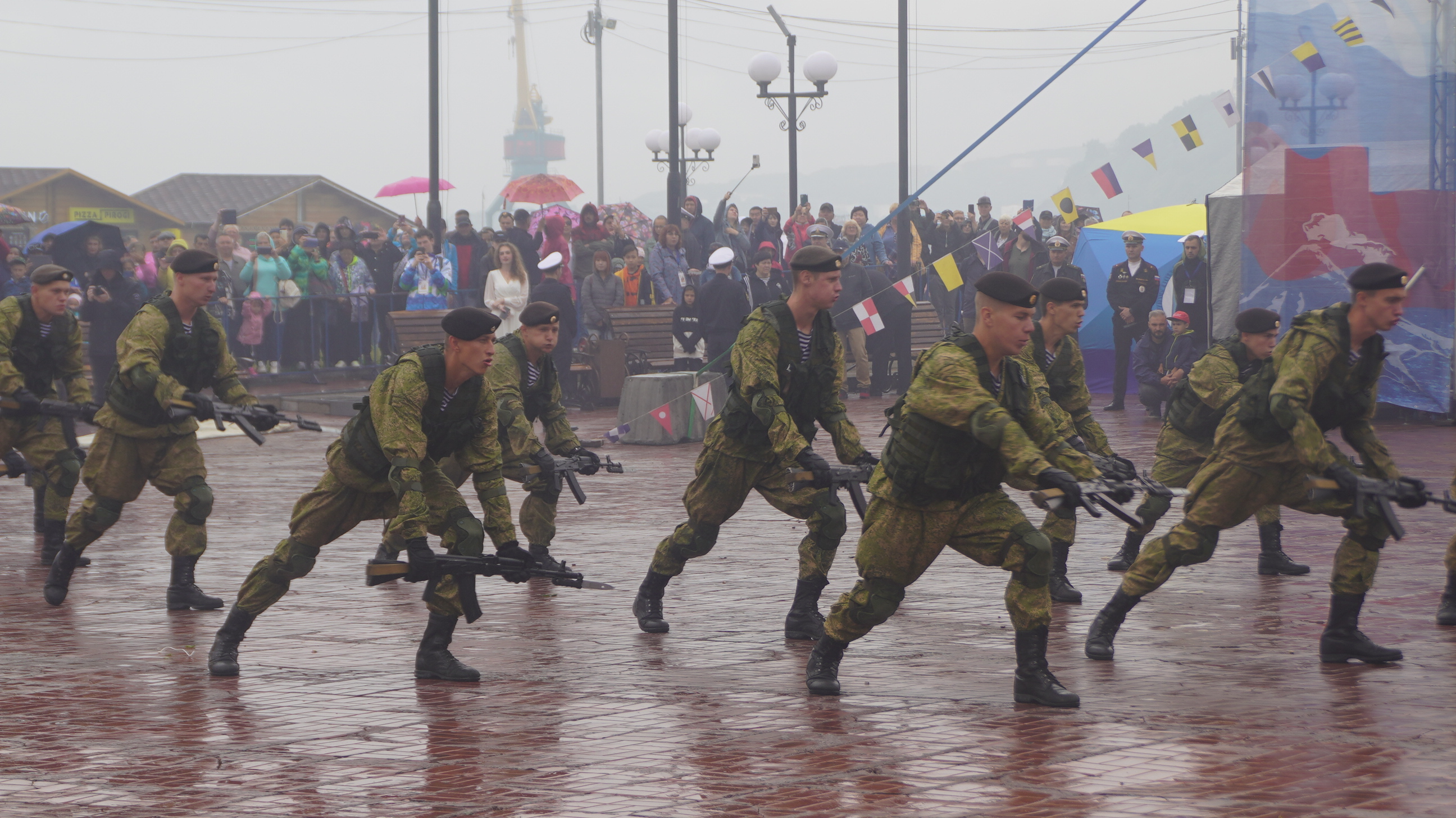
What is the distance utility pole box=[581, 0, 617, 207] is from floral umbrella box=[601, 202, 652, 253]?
90.5 ft

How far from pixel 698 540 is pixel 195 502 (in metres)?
2.75

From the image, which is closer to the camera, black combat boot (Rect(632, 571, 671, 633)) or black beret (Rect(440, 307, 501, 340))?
black beret (Rect(440, 307, 501, 340))

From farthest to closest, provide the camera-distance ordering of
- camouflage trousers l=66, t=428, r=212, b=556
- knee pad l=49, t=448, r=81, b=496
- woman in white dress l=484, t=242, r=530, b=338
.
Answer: woman in white dress l=484, t=242, r=530, b=338, knee pad l=49, t=448, r=81, b=496, camouflage trousers l=66, t=428, r=212, b=556

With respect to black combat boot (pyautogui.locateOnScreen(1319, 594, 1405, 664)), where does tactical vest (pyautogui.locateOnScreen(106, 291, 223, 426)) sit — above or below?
above

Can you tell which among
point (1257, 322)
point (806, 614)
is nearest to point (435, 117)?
point (1257, 322)

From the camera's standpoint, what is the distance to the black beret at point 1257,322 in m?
8.77

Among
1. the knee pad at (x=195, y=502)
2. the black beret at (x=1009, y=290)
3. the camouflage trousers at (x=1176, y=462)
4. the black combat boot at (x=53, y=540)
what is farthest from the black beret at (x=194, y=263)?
the camouflage trousers at (x=1176, y=462)

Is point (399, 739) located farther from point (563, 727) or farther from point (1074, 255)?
point (1074, 255)

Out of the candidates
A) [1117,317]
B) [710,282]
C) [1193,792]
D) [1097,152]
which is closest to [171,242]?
[710,282]

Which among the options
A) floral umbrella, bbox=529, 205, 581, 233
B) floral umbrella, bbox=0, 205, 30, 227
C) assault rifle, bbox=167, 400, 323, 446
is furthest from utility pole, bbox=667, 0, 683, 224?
assault rifle, bbox=167, 400, 323, 446

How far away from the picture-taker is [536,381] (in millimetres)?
8930

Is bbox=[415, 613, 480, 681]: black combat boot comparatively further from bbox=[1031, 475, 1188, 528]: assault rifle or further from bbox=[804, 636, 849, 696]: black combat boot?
bbox=[1031, 475, 1188, 528]: assault rifle

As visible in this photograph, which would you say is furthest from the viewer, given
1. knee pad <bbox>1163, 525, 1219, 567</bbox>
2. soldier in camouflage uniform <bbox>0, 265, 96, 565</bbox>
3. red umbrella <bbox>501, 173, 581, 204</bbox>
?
red umbrella <bbox>501, 173, 581, 204</bbox>

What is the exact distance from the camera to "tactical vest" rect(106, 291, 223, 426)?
8.46m
